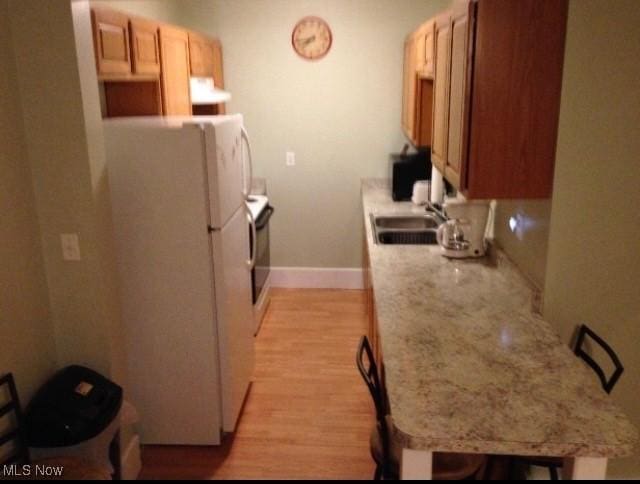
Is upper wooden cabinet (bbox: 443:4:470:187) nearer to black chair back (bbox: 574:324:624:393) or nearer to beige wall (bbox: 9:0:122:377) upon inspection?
black chair back (bbox: 574:324:624:393)

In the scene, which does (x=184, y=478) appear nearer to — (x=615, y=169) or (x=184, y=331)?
(x=184, y=331)

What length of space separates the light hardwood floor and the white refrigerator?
5.3 inches

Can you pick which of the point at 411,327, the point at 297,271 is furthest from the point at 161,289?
the point at 297,271

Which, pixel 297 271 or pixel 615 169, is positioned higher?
pixel 615 169

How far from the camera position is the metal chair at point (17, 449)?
200 cm

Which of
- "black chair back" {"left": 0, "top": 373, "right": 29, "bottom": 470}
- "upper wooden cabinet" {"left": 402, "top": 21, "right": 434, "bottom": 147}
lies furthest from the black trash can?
"upper wooden cabinet" {"left": 402, "top": 21, "right": 434, "bottom": 147}

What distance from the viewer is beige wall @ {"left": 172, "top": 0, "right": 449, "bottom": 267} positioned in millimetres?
4539

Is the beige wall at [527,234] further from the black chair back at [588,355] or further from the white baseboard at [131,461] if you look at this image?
the white baseboard at [131,461]

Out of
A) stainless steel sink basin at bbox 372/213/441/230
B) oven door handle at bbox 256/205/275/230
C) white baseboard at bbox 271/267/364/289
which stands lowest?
white baseboard at bbox 271/267/364/289

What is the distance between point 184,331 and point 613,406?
1851mm

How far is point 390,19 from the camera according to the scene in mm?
4500

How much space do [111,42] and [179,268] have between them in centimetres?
107

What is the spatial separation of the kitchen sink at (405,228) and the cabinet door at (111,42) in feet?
5.45

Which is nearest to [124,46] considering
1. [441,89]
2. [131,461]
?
[441,89]
